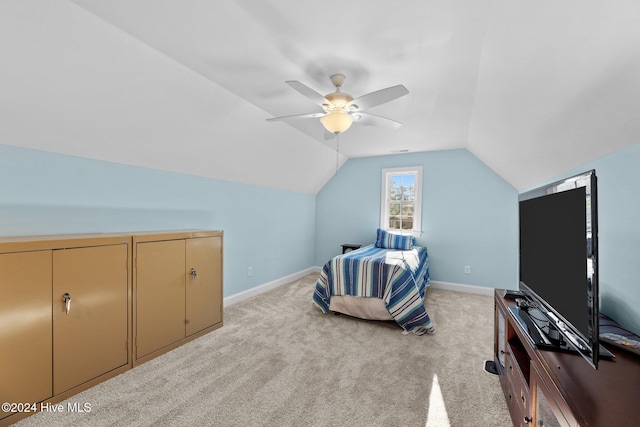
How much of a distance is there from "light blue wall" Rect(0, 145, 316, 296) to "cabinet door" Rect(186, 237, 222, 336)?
48cm

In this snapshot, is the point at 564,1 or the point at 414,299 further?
the point at 414,299

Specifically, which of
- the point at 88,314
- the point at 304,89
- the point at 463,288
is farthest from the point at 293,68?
the point at 463,288

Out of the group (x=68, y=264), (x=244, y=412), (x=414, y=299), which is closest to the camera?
(x=244, y=412)

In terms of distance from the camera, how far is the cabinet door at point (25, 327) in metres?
1.55

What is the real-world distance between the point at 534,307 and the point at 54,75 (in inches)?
130

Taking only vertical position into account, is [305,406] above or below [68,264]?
below

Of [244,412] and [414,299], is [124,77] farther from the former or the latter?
[414,299]

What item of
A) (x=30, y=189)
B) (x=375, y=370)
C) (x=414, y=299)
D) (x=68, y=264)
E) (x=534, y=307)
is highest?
(x=30, y=189)

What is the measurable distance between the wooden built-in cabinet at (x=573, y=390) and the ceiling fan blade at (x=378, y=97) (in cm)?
159

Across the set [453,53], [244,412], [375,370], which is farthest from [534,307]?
[244,412]

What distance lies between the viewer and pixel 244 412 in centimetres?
169

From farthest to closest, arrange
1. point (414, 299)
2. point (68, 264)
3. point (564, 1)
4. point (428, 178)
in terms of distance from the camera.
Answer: point (428, 178) → point (414, 299) → point (68, 264) → point (564, 1)

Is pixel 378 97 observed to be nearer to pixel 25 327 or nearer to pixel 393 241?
pixel 25 327

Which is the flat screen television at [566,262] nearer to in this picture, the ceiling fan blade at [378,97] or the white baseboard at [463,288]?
the ceiling fan blade at [378,97]
